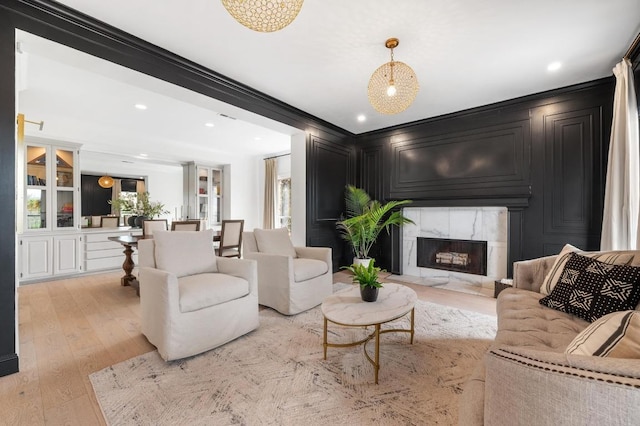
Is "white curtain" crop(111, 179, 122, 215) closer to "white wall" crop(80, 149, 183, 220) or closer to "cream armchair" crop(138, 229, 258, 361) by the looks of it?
"white wall" crop(80, 149, 183, 220)

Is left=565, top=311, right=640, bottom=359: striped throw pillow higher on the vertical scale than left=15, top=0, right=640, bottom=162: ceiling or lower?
lower

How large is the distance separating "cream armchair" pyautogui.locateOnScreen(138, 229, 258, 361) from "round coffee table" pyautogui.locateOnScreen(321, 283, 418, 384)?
766mm

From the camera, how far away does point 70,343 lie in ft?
7.25

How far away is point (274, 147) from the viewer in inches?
244

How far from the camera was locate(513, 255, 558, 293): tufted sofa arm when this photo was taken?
2158mm

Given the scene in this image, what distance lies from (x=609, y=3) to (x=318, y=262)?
10.3 ft

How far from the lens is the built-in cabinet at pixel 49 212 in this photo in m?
4.04

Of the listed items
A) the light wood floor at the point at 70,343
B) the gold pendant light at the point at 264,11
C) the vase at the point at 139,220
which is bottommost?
the light wood floor at the point at 70,343

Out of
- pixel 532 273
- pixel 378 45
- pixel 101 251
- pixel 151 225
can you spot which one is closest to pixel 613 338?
pixel 532 273

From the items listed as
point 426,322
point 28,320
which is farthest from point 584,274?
point 28,320

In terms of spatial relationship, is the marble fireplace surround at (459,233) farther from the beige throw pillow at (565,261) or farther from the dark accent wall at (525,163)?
the beige throw pillow at (565,261)

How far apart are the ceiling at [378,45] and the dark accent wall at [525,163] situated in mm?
278

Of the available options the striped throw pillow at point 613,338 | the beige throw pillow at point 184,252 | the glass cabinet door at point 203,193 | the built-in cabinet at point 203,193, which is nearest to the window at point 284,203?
the built-in cabinet at point 203,193

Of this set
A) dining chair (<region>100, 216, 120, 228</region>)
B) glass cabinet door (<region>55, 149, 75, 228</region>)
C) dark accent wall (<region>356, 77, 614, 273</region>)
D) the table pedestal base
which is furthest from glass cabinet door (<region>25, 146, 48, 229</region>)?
dark accent wall (<region>356, 77, 614, 273</region>)
